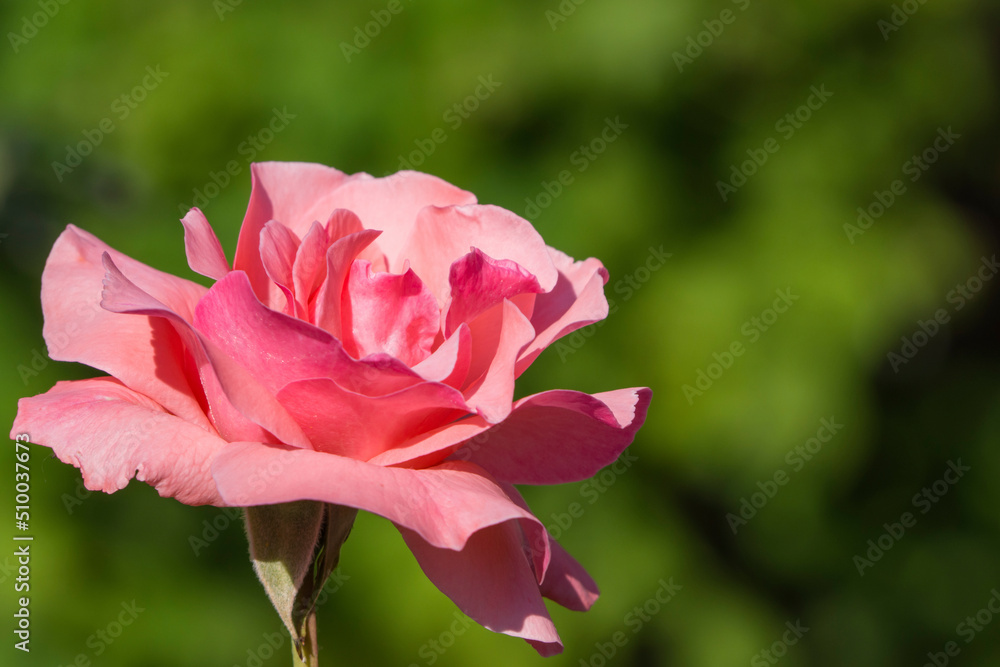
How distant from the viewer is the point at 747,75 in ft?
4.95

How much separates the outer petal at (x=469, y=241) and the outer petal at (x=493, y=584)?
0.15m

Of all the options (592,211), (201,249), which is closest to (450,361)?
(201,249)

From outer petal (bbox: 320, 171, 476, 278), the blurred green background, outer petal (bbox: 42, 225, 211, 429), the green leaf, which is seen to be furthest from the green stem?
the blurred green background

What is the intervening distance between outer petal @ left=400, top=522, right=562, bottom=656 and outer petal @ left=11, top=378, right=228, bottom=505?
111 mm

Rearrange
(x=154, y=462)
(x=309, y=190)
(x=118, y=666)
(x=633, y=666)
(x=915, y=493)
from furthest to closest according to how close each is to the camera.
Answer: (x=915, y=493) → (x=633, y=666) → (x=118, y=666) → (x=309, y=190) → (x=154, y=462)

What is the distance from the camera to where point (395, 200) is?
0.57 meters

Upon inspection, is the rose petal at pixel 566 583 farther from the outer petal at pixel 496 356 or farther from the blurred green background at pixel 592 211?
the blurred green background at pixel 592 211

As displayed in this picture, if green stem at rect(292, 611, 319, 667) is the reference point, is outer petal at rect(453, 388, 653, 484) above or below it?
above

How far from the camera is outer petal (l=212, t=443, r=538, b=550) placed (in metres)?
0.36

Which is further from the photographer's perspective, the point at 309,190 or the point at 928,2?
the point at 928,2

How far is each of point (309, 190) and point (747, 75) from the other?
117 centimetres

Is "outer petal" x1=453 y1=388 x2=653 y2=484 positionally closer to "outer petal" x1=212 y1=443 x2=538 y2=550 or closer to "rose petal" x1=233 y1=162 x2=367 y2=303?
"outer petal" x1=212 y1=443 x2=538 y2=550

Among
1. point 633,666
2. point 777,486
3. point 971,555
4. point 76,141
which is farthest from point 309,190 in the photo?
point 971,555

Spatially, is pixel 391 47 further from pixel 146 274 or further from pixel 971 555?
pixel 971 555
